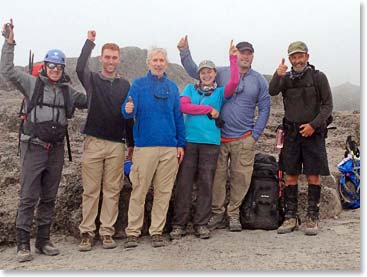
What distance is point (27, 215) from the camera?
4945mm

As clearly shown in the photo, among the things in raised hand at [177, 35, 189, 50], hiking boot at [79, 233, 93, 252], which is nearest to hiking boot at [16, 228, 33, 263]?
hiking boot at [79, 233, 93, 252]

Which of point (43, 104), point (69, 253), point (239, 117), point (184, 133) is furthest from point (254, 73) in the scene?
point (69, 253)

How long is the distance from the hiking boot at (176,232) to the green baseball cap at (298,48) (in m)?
2.42

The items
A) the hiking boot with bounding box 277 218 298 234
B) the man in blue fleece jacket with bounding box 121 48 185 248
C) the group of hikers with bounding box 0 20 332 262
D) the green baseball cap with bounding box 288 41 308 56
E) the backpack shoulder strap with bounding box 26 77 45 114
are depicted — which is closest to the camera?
the backpack shoulder strap with bounding box 26 77 45 114

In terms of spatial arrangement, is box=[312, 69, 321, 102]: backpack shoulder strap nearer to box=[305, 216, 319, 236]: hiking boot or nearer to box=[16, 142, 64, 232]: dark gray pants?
box=[305, 216, 319, 236]: hiking boot

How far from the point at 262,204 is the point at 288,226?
408mm

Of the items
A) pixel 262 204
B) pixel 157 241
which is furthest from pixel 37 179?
pixel 262 204

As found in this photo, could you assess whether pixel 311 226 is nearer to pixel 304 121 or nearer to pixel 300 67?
pixel 304 121

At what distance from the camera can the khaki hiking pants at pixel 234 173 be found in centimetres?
568

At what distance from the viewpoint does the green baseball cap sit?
5.36 m

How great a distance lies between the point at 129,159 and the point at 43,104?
4.20 ft

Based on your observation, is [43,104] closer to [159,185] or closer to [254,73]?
[159,185]

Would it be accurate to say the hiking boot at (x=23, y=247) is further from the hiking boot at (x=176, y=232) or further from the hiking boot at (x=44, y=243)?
the hiking boot at (x=176, y=232)

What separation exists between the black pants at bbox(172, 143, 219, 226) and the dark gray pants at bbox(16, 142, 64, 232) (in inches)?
56.0
